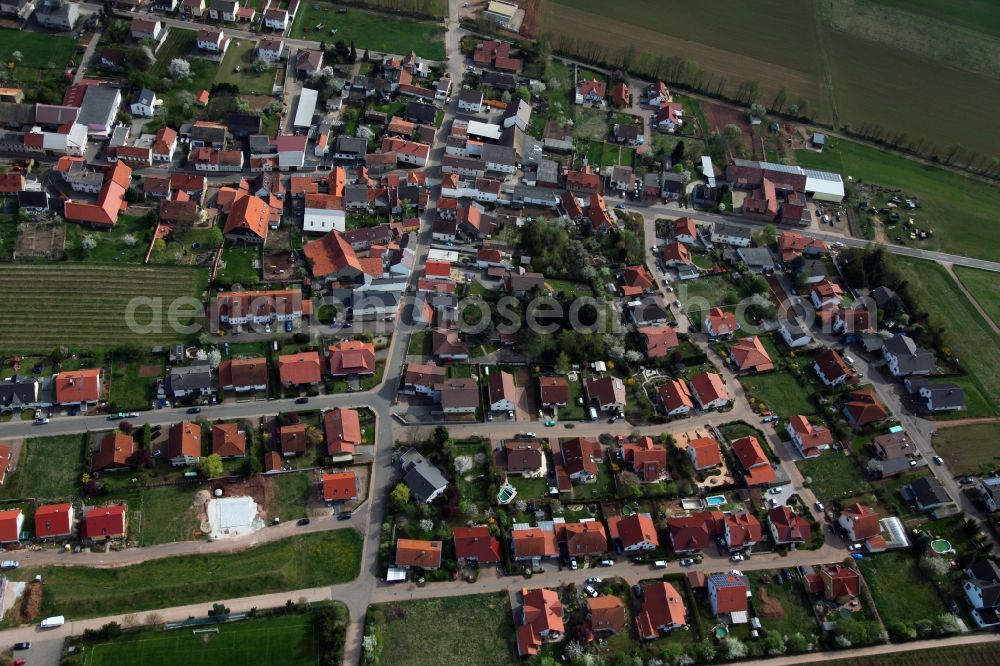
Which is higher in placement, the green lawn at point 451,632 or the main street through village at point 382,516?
the main street through village at point 382,516

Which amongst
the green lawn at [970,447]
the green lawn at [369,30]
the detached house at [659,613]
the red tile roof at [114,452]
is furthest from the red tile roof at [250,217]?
the green lawn at [970,447]

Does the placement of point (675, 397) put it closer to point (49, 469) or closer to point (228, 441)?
point (228, 441)

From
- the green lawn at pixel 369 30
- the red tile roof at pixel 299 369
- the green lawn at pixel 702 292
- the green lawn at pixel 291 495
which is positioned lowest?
the green lawn at pixel 291 495

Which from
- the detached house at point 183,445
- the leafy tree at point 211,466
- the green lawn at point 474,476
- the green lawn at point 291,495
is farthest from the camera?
the green lawn at point 474,476

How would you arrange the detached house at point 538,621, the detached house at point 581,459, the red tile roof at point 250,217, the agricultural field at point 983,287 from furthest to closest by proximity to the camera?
the agricultural field at point 983,287, the red tile roof at point 250,217, the detached house at point 581,459, the detached house at point 538,621

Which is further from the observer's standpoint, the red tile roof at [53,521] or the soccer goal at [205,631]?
the red tile roof at [53,521]

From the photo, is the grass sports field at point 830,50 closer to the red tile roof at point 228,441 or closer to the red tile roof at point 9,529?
the red tile roof at point 228,441

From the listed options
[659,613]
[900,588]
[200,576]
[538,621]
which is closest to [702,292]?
[900,588]

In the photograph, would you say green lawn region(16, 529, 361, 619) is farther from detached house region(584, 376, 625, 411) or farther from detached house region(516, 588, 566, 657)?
detached house region(584, 376, 625, 411)
